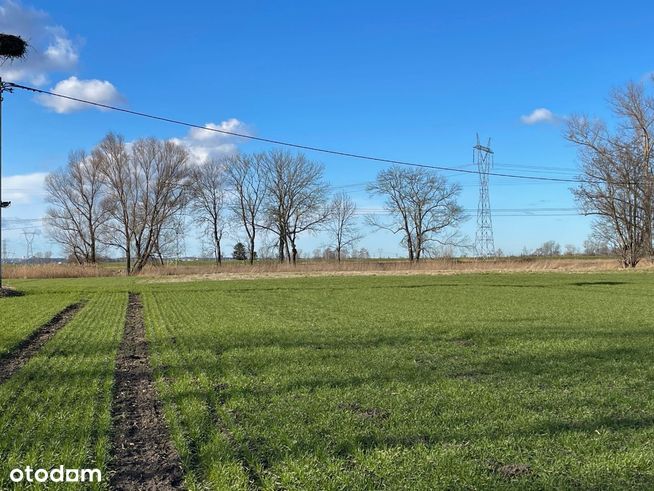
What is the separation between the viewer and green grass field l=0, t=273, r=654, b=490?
395cm

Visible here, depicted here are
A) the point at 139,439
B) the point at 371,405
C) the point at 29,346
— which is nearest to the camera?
the point at 139,439

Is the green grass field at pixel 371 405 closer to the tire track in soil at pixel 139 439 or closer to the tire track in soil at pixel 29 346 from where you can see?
the tire track in soil at pixel 139 439

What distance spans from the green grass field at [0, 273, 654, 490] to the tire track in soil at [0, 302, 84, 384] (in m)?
0.33

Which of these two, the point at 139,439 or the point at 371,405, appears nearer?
the point at 139,439

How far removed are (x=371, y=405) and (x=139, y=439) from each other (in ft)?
8.18

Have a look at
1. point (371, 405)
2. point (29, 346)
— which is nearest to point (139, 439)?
point (371, 405)

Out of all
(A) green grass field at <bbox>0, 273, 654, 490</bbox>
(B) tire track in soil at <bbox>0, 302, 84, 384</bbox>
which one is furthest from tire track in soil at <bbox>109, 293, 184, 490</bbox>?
(B) tire track in soil at <bbox>0, 302, 84, 384</bbox>

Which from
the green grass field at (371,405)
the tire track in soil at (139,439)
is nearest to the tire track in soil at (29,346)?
the green grass field at (371,405)

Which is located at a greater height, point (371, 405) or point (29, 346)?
point (29, 346)

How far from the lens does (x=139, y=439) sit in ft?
15.6

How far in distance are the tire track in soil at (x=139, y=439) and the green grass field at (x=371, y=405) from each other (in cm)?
12

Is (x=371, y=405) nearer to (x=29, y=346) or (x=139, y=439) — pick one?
(x=139, y=439)

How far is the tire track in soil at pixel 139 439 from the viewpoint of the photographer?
3.86 metres

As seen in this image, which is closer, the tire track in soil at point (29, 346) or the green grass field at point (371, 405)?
the green grass field at point (371, 405)
